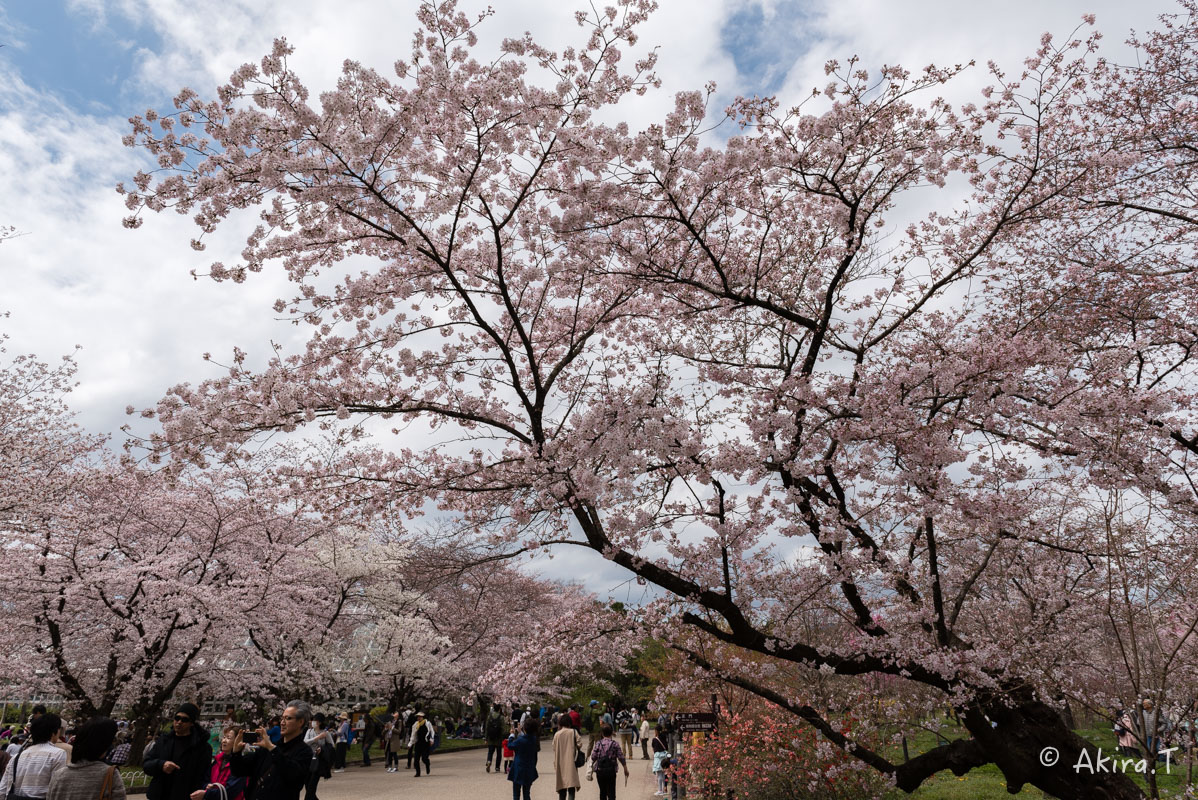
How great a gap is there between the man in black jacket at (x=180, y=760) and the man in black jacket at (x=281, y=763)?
0.21 meters

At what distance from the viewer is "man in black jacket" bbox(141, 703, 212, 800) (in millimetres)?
4637

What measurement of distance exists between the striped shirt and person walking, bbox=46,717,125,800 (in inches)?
39.9

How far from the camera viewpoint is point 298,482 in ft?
24.1

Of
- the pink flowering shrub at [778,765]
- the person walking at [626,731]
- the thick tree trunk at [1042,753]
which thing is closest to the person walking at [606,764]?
the pink flowering shrub at [778,765]

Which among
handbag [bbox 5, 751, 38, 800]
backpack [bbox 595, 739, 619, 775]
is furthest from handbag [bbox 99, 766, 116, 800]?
backpack [bbox 595, 739, 619, 775]

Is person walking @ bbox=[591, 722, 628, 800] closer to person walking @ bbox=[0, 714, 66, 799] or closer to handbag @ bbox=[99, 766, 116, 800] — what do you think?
person walking @ bbox=[0, 714, 66, 799]

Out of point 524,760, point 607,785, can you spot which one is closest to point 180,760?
point 524,760

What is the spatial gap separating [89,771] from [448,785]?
11340 mm

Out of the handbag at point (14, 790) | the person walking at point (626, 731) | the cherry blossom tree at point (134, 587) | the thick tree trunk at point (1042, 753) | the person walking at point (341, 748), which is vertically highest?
the cherry blossom tree at point (134, 587)

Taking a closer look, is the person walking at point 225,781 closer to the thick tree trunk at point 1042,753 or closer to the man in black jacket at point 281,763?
the man in black jacket at point 281,763

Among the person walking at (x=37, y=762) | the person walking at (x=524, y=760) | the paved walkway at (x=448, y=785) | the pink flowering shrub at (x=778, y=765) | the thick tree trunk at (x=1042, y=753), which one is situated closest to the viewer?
the person walking at (x=37, y=762)

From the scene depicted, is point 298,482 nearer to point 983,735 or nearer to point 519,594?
point 983,735

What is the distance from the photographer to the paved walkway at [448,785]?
12195 millimetres

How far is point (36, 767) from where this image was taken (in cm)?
471
